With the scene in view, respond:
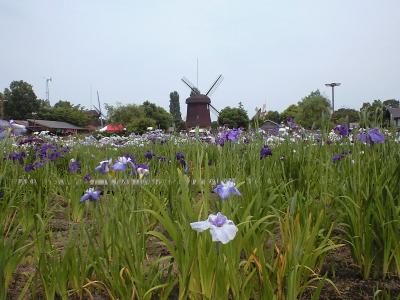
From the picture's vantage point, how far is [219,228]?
1.28 metres

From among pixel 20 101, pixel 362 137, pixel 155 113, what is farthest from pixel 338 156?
pixel 20 101

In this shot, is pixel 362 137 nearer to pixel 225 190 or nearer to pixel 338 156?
pixel 338 156

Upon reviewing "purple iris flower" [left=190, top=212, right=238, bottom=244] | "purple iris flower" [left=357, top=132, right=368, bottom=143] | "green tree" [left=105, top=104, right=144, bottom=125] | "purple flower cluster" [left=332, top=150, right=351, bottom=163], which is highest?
"green tree" [left=105, top=104, right=144, bottom=125]

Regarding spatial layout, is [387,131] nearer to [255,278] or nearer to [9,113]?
[255,278]

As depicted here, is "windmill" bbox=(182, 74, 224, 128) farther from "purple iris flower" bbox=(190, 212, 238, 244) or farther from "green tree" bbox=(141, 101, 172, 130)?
"purple iris flower" bbox=(190, 212, 238, 244)

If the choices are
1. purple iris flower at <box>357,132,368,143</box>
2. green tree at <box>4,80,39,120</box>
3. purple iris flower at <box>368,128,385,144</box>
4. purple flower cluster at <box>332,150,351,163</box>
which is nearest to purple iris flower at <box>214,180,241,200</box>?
purple iris flower at <box>368,128,385,144</box>

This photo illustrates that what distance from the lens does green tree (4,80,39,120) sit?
60906 mm

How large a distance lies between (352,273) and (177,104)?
88998mm

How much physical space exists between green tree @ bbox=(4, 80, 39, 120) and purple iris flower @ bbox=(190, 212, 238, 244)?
215 feet

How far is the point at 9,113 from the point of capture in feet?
203

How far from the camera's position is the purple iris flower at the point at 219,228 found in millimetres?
1236

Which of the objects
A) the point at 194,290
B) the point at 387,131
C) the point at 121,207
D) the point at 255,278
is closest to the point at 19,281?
the point at 121,207

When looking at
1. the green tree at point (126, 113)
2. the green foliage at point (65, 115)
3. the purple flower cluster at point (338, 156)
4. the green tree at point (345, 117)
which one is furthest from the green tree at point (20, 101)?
the purple flower cluster at point (338, 156)

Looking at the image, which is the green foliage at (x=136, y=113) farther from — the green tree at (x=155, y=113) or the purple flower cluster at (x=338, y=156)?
the purple flower cluster at (x=338, y=156)
